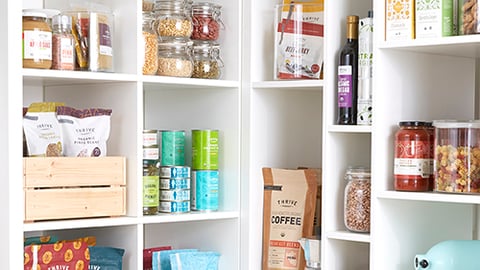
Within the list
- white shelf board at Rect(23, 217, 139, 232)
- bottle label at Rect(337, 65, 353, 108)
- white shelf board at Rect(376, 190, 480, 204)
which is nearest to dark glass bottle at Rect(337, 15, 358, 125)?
bottle label at Rect(337, 65, 353, 108)

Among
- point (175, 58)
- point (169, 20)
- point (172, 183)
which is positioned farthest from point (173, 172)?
point (169, 20)

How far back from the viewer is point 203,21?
2498 millimetres

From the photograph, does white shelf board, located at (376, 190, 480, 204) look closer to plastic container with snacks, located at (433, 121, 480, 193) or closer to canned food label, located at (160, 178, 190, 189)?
plastic container with snacks, located at (433, 121, 480, 193)

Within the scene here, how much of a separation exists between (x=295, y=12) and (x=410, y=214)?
0.64m

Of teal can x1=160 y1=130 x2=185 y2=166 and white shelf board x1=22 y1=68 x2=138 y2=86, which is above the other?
white shelf board x1=22 y1=68 x2=138 y2=86

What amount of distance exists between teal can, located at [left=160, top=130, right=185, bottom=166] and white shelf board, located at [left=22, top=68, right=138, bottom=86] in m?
0.29

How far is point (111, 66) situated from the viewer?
2.30 m

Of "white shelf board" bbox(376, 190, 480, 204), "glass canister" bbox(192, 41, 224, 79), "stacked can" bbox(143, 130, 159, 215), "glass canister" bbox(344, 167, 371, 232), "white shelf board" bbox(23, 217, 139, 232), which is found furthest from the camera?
"glass canister" bbox(192, 41, 224, 79)

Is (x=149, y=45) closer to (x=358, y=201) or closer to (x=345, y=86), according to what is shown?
(x=345, y=86)

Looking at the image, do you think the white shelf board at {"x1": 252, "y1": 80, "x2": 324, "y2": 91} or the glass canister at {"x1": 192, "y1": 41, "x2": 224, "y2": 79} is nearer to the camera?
the white shelf board at {"x1": 252, "y1": 80, "x2": 324, "y2": 91}

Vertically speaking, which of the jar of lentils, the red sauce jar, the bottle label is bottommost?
the red sauce jar

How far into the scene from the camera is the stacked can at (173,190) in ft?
8.02

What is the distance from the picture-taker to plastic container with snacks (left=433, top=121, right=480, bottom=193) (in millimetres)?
2041

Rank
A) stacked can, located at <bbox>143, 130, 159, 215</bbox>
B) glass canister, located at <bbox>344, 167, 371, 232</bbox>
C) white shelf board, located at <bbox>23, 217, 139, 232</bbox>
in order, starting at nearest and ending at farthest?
white shelf board, located at <bbox>23, 217, 139, 232</bbox> < glass canister, located at <bbox>344, 167, 371, 232</bbox> < stacked can, located at <bbox>143, 130, 159, 215</bbox>
